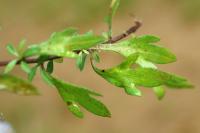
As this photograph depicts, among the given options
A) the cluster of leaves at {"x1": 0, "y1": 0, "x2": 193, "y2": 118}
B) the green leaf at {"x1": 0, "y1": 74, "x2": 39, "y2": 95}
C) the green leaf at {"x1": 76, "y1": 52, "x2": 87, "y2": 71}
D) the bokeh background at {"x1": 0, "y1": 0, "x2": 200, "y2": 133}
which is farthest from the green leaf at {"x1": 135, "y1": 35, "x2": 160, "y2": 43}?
the bokeh background at {"x1": 0, "y1": 0, "x2": 200, "y2": 133}

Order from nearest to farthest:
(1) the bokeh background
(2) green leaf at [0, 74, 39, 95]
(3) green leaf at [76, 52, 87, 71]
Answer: (2) green leaf at [0, 74, 39, 95] → (3) green leaf at [76, 52, 87, 71] → (1) the bokeh background

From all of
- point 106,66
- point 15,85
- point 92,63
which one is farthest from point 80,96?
point 106,66

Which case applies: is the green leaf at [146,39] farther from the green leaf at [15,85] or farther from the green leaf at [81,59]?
the green leaf at [15,85]

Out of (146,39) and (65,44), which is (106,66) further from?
(65,44)

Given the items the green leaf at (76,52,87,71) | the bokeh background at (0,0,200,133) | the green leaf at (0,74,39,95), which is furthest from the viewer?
the bokeh background at (0,0,200,133)

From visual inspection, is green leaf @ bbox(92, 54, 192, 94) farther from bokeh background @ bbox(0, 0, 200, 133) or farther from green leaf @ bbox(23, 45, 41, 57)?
bokeh background @ bbox(0, 0, 200, 133)

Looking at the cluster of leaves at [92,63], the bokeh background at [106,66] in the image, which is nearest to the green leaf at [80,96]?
the cluster of leaves at [92,63]

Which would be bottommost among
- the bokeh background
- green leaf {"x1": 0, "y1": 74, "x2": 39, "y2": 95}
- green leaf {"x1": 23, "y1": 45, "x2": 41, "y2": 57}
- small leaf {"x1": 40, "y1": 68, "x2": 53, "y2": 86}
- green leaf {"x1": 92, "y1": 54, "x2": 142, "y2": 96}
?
the bokeh background

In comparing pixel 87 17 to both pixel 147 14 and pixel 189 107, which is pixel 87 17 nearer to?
pixel 147 14
